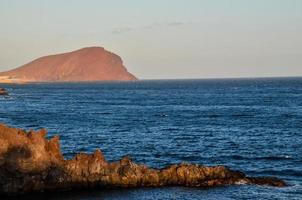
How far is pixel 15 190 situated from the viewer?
42500 mm

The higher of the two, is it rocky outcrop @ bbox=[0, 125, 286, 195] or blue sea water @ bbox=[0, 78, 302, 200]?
rocky outcrop @ bbox=[0, 125, 286, 195]

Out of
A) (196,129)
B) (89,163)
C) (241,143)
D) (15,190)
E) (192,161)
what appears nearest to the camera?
(15,190)

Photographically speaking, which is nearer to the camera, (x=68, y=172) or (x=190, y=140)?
(x=68, y=172)

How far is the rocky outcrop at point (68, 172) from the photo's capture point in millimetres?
43250

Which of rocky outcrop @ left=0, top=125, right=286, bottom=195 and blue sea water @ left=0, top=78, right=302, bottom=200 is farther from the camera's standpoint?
blue sea water @ left=0, top=78, right=302, bottom=200

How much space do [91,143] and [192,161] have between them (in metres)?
17.5

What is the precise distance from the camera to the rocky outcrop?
43.2 meters

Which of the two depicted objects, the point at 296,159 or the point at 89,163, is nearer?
the point at 89,163

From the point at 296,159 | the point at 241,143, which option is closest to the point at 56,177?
the point at 296,159

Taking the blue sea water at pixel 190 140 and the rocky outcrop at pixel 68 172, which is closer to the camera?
the rocky outcrop at pixel 68 172

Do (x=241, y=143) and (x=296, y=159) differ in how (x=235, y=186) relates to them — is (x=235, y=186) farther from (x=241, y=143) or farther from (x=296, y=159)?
(x=241, y=143)

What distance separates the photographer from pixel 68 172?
147 feet

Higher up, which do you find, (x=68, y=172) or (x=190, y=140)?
(x=68, y=172)

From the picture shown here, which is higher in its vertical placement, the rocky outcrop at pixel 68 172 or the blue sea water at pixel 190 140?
the rocky outcrop at pixel 68 172
